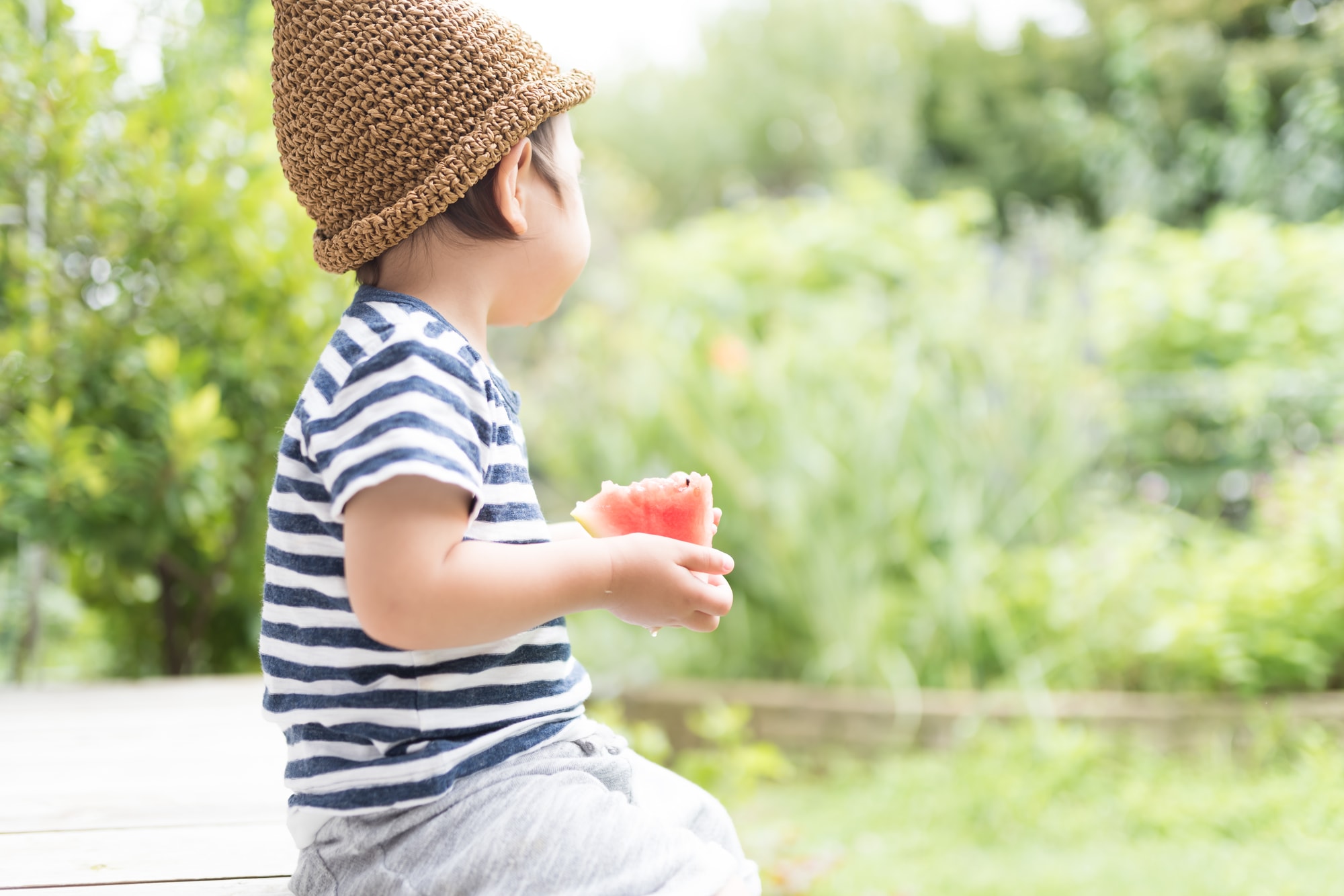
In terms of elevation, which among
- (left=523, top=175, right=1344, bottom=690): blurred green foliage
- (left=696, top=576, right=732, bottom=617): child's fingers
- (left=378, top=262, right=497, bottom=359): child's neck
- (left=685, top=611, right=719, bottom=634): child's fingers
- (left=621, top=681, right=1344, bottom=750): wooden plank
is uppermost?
(left=378, top=262, right=497, bottom=359): child's neck

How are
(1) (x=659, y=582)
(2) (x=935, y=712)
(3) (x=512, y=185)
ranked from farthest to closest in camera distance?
(2) (x=935, y=712), (3) (x=512, y=185), (1) (x=659, y=582)

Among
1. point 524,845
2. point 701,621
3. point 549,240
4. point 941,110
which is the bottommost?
point 524,845

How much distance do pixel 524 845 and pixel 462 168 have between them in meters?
0.72

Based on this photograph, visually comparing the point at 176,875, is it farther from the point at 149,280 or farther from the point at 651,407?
the point at 651,407

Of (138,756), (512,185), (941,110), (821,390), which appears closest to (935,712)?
(821,390)

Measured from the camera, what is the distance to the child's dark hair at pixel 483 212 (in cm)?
122

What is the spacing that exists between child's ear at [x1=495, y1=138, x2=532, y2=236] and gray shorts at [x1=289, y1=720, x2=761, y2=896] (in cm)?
60

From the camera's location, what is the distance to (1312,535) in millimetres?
3615

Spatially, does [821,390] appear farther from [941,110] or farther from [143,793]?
[941,110]

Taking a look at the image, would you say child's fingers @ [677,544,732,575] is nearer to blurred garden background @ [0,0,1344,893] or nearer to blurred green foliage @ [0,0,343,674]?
blurred garden background @ [0,0,1344,893]

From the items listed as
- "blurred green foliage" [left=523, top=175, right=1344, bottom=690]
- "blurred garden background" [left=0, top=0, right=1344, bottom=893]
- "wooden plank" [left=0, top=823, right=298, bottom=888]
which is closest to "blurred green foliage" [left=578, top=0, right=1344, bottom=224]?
"blurred garden background" [left=0, top=0, right=1344, bottom=893]

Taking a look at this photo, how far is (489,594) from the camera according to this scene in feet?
3.42

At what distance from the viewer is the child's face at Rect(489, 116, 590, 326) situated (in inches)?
49.6

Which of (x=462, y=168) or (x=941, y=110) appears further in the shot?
(x=941, y=110)
